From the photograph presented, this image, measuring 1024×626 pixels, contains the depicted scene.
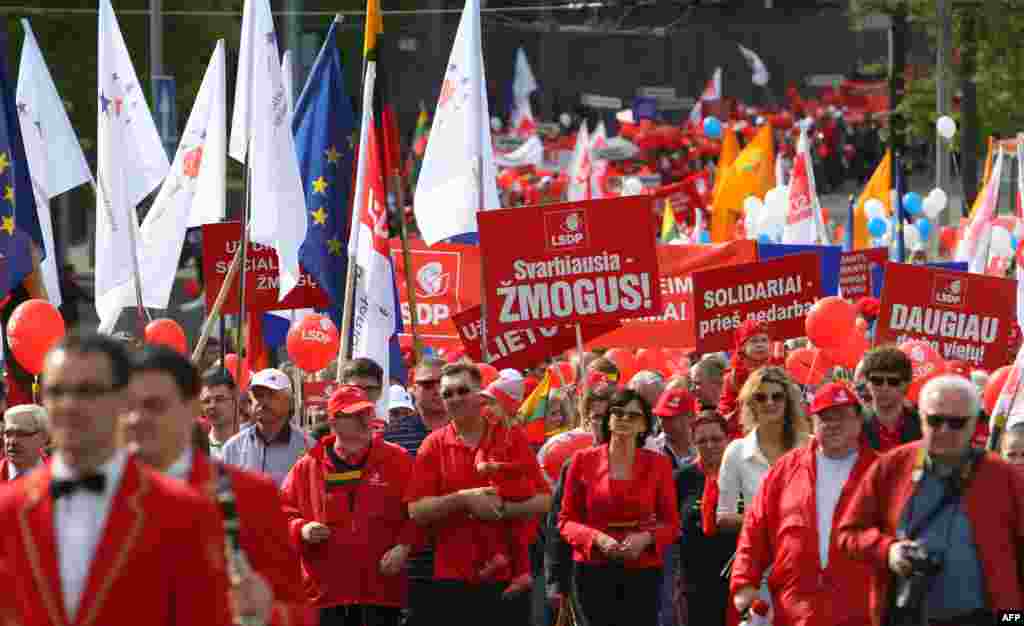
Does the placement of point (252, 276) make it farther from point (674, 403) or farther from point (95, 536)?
point (95, 536)

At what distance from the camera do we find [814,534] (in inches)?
301

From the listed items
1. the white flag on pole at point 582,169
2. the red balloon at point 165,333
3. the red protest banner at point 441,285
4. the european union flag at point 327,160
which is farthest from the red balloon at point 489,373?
the white flag on pole at point 582,169

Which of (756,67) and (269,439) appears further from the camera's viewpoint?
(756,67)

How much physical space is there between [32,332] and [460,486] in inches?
142

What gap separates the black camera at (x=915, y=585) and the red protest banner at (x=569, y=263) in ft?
18.9

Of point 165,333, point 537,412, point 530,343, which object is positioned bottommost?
point 537,412

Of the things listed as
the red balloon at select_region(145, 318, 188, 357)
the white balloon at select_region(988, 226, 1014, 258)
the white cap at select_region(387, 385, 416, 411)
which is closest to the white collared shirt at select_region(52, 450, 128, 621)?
the white cap at select_region(387, 385, 416, 411)

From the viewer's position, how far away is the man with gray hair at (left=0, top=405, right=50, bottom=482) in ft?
27.6

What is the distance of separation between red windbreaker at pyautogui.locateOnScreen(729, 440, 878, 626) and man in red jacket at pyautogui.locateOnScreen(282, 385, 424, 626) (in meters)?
1.64

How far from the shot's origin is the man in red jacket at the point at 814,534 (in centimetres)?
761

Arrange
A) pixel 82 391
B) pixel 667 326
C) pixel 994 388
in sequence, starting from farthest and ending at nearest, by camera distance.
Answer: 1. pixel 667 326
2. pixel 994 388
3. pixel 82 391

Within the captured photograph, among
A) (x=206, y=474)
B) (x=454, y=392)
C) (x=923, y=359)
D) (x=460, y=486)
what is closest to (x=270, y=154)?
(x=923, y=359)

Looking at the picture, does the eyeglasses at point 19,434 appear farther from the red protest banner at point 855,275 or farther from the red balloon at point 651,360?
the red protest banner at point 855,275

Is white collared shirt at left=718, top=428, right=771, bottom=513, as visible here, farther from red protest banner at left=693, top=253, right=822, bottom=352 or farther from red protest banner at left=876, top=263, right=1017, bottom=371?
red protest banner at left=693, top=253, right=822, bottom=352
